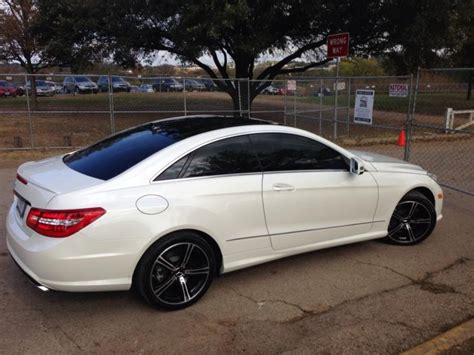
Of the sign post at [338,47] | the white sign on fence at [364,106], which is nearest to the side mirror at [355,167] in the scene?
the white sign on fence at [364,106]

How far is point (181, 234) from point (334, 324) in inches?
55.1

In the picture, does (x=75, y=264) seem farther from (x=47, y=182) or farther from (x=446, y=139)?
(x=446, y=139)

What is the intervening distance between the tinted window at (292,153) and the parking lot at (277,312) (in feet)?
3.47

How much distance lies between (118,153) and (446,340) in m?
3.02

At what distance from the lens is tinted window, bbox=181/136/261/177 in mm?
4023

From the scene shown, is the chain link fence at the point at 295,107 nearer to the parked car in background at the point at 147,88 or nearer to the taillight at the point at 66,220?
the parked car in background at the point at 147,88

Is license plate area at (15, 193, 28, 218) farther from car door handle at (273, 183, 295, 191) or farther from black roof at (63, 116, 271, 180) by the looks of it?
car door handle at (273, 183, 295, 191)

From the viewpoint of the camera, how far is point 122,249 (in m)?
3.56

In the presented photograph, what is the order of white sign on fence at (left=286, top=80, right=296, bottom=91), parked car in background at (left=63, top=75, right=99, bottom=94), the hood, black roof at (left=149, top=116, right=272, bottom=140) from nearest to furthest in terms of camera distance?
1. black roof at (left=149, top=116, right=272, bottom=140)
2. the hood
3. white sign on fence at (left=286, top=80, right=296, bottom=91)
4. parked car in background at (left=63, top=75, right=99, bottom=94)

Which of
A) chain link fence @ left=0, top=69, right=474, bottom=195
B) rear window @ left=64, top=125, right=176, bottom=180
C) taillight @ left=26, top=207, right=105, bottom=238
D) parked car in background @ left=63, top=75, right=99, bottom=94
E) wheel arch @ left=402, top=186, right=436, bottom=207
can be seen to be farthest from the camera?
parked car in background @ left=63, top=75, right=99, bottom=94

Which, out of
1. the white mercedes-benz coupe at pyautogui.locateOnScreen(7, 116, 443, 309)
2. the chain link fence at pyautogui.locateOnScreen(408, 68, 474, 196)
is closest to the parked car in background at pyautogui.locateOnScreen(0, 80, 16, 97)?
the chain link fence at pyautogui.locateOnScreen(408, 68, 474, 196)

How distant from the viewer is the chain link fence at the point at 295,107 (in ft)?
34.4

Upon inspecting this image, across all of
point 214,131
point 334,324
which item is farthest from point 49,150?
point 334,324

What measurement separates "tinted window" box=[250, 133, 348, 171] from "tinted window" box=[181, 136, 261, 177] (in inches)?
4.4
